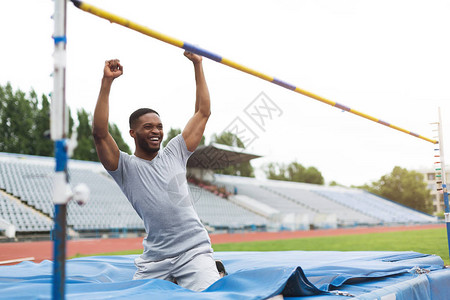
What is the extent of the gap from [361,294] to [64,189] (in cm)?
134

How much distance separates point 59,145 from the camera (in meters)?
1.20

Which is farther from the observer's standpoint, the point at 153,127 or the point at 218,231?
the point at 218,231

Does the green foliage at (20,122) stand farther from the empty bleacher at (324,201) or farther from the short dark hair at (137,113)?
the short dark hair at (137,113)

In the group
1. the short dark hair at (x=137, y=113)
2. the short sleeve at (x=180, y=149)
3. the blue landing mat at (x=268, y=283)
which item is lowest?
the blue landing mat at (x=268, y=283)

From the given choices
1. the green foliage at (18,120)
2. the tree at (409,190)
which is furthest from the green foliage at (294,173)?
the green foliage at (18,120)

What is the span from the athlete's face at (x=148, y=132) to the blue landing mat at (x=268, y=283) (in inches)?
25.7

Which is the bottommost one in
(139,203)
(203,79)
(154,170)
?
(139,203)

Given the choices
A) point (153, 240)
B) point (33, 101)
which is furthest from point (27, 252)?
point (33, 101)

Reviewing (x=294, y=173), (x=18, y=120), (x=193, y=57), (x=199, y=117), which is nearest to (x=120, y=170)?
(x=199, y=117)

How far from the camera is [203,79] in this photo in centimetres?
218

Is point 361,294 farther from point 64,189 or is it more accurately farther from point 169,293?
point 64,189

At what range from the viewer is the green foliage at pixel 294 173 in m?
43.5

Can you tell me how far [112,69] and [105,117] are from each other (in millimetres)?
211

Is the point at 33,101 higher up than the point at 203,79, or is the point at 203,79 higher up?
the point at 33,101
